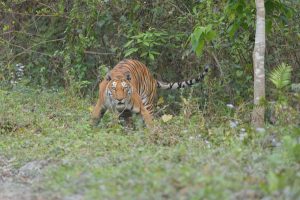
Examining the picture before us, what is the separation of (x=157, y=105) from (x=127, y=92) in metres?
1.40

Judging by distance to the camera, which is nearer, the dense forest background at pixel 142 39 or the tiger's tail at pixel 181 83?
the dense forest background at pixel 142 39

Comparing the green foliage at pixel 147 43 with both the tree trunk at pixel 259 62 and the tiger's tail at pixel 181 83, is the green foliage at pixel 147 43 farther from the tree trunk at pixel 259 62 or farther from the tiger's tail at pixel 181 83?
the tree trunk at pixel 259 62

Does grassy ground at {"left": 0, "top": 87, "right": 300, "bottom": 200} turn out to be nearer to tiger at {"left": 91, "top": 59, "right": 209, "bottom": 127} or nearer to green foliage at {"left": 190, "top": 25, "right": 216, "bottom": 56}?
tiger at {"left": 91, "top": 59, "right": 209, "bottom": 127}

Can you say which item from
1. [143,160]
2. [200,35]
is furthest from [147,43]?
[143,160]

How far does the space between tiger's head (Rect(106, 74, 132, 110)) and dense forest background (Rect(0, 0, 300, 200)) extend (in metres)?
0.47

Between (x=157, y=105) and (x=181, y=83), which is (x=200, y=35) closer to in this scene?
(x=181, y=83)

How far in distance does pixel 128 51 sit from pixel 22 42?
3765 mm

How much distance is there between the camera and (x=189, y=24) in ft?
38.5

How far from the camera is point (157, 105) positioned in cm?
1161

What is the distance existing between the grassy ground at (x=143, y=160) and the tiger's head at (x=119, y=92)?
0.47m

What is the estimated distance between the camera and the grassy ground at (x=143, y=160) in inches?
194

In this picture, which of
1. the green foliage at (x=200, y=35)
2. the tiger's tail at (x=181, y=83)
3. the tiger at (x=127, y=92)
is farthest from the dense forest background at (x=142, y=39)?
the tiger at (x=127, y=92)

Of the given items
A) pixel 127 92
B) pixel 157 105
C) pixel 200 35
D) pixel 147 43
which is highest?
pixel 200 35

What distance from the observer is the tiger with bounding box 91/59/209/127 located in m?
10.2
